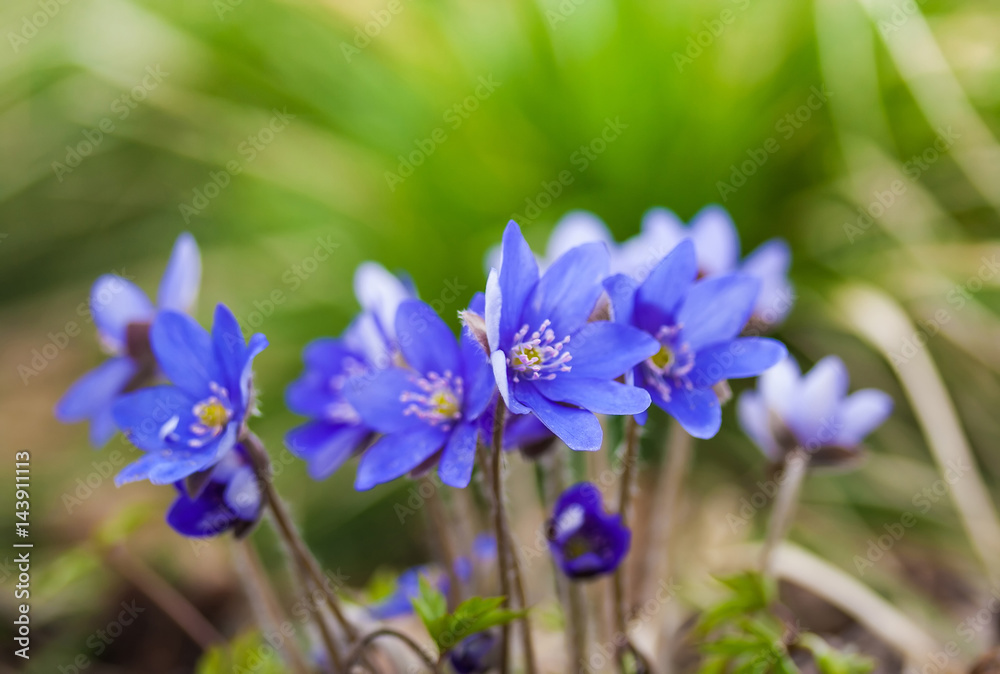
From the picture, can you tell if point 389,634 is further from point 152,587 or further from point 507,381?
point 152,587

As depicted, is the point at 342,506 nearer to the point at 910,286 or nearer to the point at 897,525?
the point at 897,525

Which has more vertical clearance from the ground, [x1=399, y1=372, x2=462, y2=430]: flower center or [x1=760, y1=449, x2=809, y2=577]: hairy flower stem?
[x1=399, y1=372, x2=462, y2=430]: flower center

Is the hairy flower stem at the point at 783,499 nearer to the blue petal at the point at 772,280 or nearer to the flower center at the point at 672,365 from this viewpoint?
the blue petal at the point at 772,280

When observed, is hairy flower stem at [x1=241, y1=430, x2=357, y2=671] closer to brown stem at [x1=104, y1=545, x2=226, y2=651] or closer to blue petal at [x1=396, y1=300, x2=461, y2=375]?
blue petal at [x1=396, y1=300, x2=461, y2=375]

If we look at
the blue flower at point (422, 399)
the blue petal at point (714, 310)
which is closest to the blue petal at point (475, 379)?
the blue flower at point (422, 399)

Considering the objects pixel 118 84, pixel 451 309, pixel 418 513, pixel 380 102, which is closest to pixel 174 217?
pixel 118 84

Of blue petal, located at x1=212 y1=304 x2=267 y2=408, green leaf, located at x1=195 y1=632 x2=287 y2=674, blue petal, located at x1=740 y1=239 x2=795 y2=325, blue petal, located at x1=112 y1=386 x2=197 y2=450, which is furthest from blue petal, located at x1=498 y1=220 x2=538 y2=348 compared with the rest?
green leaf, located at x1=195 y1=632 x2=287 y2=674

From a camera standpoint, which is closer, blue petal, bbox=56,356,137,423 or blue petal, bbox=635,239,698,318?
blue petal, bbox=635,239,698,318
